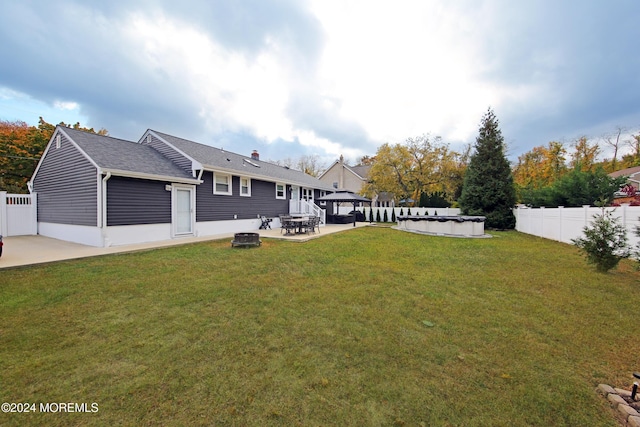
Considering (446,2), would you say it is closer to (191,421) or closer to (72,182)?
(191,421)

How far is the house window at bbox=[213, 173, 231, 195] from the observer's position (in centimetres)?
1201

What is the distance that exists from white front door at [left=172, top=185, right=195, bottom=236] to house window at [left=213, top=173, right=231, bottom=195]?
4.04 feet

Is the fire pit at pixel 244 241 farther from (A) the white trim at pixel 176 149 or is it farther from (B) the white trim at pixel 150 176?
(A) the white trim at pixel 176 149

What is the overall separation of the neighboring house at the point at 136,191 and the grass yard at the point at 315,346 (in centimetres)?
362

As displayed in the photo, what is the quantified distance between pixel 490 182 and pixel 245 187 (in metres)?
17.1

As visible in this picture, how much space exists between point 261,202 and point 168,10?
9.05 m

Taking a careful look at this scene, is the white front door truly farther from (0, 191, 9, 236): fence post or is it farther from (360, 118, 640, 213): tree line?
(360, 118, 640, 213): tree line

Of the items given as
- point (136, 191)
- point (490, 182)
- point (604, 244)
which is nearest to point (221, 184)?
point (136, 191)

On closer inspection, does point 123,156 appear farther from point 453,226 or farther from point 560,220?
point 560,220

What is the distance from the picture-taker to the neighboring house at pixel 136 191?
8648mm

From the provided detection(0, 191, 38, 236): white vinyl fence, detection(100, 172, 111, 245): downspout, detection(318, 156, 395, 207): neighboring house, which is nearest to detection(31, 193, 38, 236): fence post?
detection(0, 191, 38, 236): white vinyl fence

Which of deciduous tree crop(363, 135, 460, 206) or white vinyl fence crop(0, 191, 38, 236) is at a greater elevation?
deciduous tree crop(363, 135, 460, 206)

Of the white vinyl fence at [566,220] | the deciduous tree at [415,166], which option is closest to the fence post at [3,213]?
the white vinyl fence at [566,220]

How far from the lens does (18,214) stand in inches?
444
